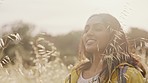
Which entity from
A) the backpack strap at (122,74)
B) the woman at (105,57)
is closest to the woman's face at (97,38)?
the woman at (105,57)

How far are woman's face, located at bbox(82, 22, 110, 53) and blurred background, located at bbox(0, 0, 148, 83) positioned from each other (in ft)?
0.29

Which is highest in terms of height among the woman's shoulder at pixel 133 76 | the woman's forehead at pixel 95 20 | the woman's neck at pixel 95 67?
the woman's forehead at pixel 95 20

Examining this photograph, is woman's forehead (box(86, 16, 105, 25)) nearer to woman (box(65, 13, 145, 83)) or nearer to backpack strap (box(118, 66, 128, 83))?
woman (box(65, 13, 145, 83))

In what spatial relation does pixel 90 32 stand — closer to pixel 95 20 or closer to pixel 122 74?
pixel 95 20

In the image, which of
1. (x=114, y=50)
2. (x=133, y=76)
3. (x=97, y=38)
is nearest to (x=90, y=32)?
(x=97, y=38)

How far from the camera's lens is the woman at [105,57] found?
1.80 m

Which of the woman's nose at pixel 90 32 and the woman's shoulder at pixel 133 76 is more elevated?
the woman's nose at pixel 90 32

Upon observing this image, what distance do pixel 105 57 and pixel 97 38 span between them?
0.30 feet

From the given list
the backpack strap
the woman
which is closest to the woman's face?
the woman

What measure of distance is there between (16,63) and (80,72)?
0.31 meters

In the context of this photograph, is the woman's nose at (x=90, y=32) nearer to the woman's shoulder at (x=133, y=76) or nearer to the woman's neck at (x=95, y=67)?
the woman's neck at (x=95, y=67)

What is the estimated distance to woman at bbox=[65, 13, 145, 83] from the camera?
1796 millimetres

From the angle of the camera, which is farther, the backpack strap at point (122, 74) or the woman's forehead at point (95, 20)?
the woman's forehead at point (95, 20)

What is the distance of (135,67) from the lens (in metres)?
1.80
